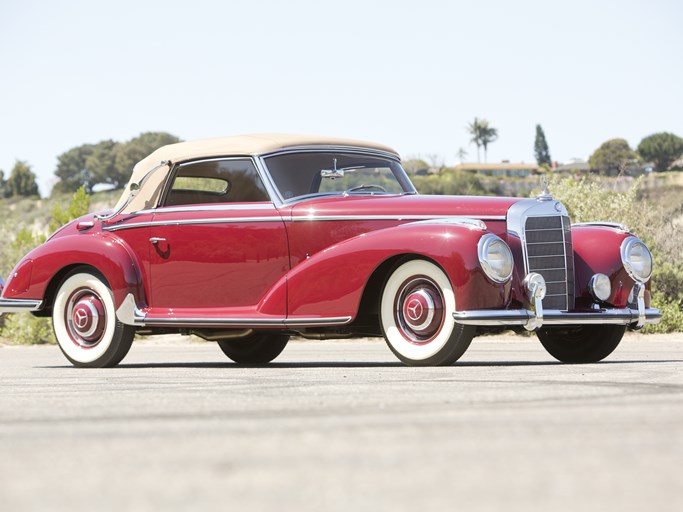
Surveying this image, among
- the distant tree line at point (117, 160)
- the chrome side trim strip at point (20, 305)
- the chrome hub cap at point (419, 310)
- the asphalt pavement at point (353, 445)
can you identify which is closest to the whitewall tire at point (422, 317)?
the chrome hub cap at point (419, 310)

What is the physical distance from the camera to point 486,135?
157 meters

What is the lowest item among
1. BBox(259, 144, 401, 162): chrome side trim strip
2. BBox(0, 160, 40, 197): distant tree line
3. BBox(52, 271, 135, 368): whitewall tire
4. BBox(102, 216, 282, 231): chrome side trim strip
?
BBox(52, 271, 135, 368): whitewall tire

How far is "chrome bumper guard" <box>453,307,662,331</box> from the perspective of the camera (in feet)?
25.0

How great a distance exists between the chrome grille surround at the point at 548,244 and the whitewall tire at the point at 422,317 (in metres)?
0.81

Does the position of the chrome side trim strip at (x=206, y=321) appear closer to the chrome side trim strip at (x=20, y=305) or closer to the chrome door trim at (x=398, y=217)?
the chrome door trim at (x=398, y=217)

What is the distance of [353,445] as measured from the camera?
3785mm

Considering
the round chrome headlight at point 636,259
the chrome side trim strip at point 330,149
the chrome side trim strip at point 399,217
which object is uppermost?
the chrome side trim strip at point 330,149

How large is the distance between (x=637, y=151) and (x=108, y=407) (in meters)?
136

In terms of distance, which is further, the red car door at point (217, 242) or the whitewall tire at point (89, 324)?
the whitewall tire at point (89, 324)

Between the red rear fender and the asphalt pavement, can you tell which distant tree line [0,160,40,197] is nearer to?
the red rear fender

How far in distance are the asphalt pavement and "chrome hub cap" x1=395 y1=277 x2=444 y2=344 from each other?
1349 millimetres

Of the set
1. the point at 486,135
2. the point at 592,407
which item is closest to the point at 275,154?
the point at 592,407

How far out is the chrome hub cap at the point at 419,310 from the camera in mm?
7914

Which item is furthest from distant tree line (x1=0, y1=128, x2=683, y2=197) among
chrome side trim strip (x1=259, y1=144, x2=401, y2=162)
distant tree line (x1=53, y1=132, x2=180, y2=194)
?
chrome side trim strip (x1=259, y1=144, x2=401, y2=162)
